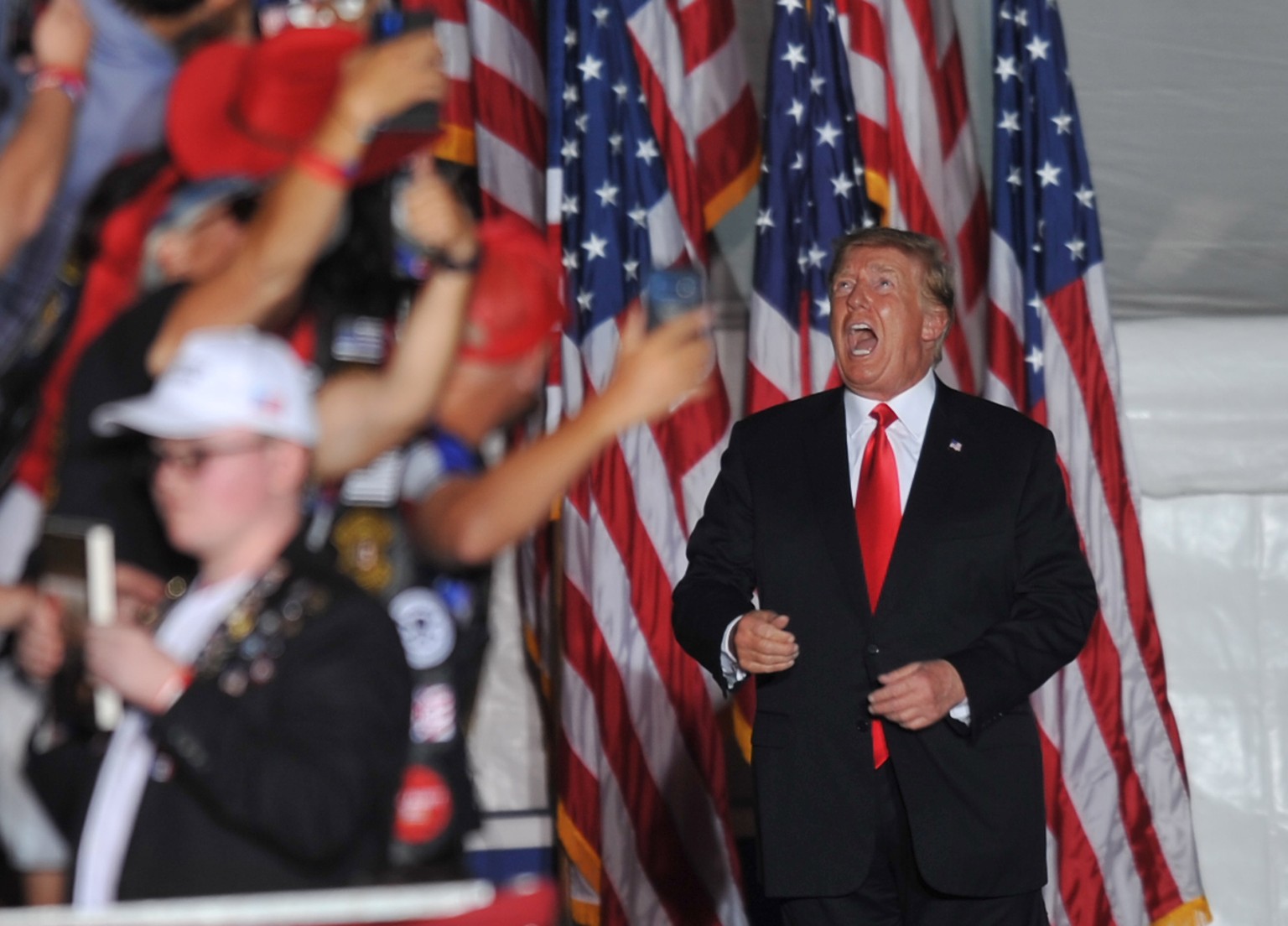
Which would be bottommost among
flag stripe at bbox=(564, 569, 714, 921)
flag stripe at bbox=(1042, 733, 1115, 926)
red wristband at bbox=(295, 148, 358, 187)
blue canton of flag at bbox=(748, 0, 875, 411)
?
flag stripe at bbox=(1042, 733, 1115, 926)

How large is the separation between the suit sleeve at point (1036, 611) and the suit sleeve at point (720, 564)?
1.27 feet

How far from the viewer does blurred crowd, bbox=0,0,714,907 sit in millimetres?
1789

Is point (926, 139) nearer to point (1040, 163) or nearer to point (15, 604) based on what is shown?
point (1040, 163)

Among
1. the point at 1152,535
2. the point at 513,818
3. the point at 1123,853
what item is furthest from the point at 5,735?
the point at 1152,535

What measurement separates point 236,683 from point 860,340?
4.68 ft

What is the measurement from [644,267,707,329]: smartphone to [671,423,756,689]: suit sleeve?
2.84 feet

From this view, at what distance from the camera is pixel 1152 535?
13.8 feet

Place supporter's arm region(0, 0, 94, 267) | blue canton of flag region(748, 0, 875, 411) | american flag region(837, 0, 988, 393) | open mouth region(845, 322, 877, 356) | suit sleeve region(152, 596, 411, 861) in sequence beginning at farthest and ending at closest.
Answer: american flag region(837, 0, 988, 393) < blue canton of flag region(748, 0, 875, 411) < open mouth region(845, 322, 877, 356) < supporter's arm region(0, 0, 94, 267) < suit sleeve region(152, 596, 411, 861)

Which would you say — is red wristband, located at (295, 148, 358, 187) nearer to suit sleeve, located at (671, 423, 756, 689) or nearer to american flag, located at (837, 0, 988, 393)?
suit sleeve, located at (671, 423, 756, 689)

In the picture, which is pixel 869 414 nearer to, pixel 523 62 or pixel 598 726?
pixel 598 726

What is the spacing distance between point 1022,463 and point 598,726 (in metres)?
1.49

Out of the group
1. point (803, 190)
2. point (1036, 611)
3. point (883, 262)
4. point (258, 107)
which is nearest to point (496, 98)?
point (803, 190)

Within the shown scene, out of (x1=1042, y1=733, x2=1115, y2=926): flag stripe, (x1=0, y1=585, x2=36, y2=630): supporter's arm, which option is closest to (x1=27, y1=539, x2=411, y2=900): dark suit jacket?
(x1=0, y1=585, x2=36, y2=630): supporter's arm

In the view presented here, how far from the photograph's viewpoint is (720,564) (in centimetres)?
290
